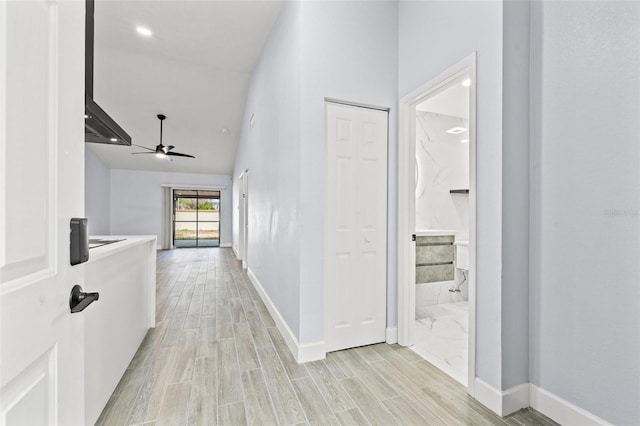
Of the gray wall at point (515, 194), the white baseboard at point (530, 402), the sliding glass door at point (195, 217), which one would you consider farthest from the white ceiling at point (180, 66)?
the white baseboard at point (530, 402)

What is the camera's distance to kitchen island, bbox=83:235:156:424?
1.40 m

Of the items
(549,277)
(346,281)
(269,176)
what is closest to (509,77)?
(549,277)

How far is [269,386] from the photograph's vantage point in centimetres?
188

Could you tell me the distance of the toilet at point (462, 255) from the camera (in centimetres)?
330

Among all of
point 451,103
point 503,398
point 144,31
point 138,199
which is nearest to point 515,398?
point 503,398

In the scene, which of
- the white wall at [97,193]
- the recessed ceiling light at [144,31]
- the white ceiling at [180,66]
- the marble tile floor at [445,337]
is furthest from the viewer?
the white wall at [97,193]

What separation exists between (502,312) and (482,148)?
→ 3.17ft

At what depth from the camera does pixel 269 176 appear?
340 cm

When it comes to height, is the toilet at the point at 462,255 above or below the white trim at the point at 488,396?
above

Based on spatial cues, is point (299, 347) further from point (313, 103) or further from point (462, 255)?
point (462, 255)

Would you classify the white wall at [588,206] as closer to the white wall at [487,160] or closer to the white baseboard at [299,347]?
the white wall at [487,160]

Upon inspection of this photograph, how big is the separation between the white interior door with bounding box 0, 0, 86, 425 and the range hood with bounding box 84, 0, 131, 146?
875mm

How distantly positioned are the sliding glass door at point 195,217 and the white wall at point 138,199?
619 millimetres

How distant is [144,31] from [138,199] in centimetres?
679
